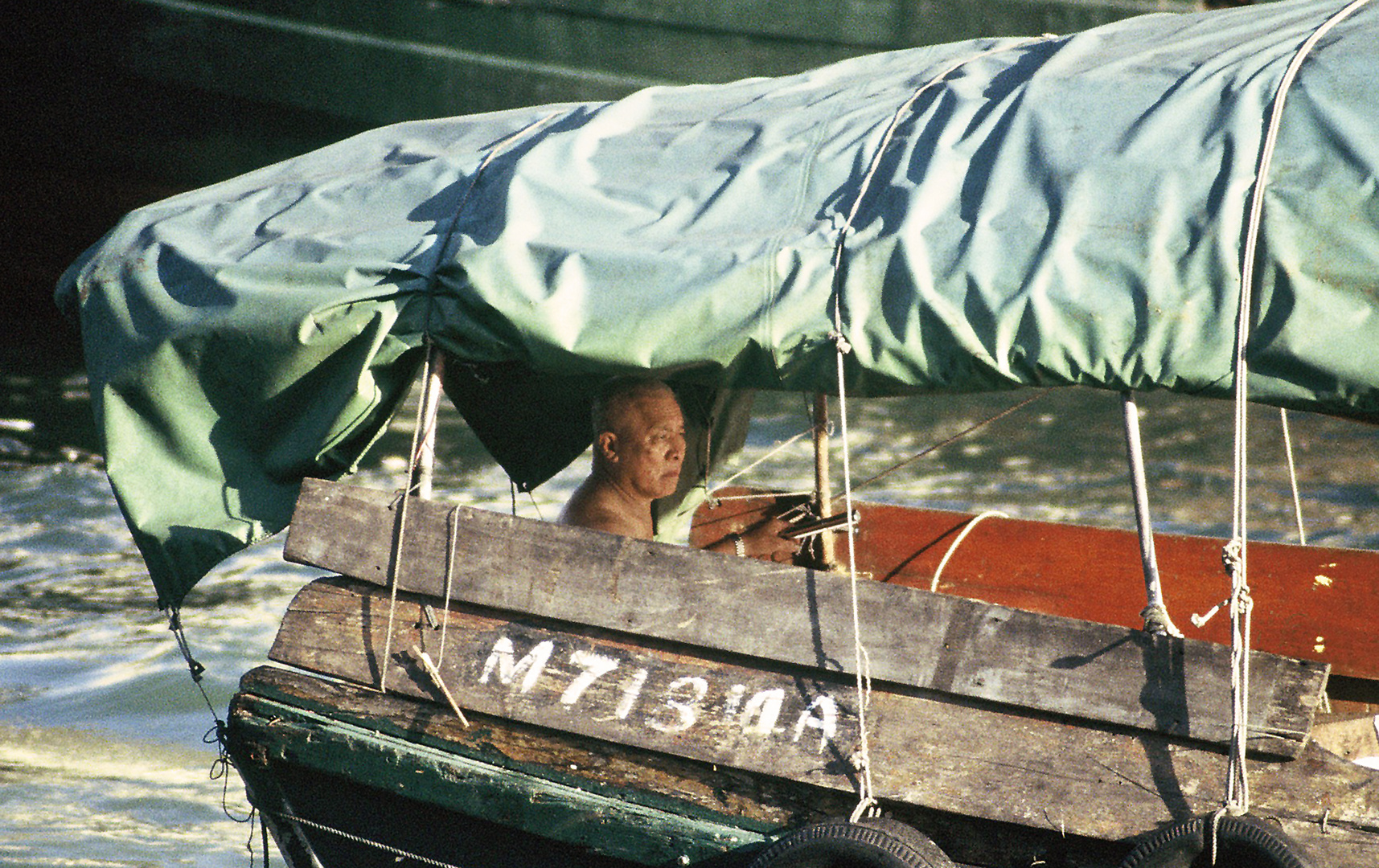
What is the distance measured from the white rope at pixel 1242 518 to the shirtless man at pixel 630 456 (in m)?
1.77

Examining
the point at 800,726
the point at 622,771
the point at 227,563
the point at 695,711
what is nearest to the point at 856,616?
the point at 800,726

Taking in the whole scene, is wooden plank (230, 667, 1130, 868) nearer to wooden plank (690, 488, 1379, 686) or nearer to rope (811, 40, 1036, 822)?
rope (811, 40, 1036, 822)

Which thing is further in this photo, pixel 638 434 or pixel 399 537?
pixel 638 434

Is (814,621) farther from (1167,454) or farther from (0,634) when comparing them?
(1167,454)

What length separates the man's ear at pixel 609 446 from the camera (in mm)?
3990

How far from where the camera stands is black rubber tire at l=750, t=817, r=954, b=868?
2535mm

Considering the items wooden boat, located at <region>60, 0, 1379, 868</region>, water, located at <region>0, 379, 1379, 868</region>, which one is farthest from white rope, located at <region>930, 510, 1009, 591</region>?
wooden boat, located at <region>60, 0, 1379, 868</region>

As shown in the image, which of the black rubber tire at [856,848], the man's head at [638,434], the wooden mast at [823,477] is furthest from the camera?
the wooden mast at [823,477]

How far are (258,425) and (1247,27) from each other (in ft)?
8.31

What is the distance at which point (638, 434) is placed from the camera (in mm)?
3951

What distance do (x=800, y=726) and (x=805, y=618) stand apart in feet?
0.74

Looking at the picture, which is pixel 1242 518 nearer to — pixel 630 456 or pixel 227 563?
pixel 630 456

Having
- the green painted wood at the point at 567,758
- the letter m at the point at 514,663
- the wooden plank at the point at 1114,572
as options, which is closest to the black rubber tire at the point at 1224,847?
the green painted wood at the point at 567,758

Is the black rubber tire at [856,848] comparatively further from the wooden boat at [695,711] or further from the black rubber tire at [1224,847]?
the black rubber tire at [1224,847]
